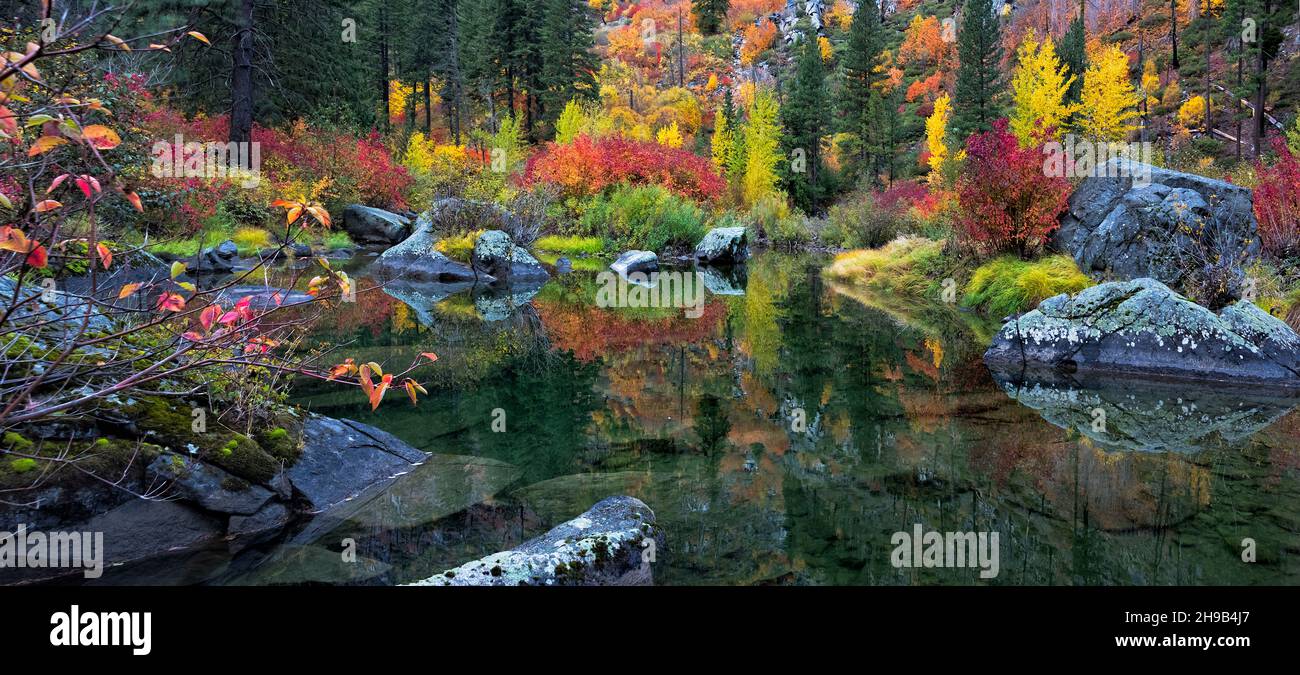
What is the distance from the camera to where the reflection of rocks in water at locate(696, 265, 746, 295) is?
53.3 ft

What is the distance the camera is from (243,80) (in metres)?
20.3

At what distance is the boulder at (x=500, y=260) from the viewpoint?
1827 centimetres

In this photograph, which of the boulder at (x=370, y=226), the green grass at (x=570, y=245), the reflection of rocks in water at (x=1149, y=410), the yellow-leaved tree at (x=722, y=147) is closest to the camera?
the reflection of rocks in water at (x=1149, y=410)

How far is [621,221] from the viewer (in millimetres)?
23219


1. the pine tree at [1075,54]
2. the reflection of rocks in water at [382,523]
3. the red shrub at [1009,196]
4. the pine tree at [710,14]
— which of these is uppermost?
the pine tree at [710,14]

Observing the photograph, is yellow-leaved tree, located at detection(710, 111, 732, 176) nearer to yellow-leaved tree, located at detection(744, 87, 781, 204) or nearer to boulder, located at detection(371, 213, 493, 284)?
yellow-leaved tree, located at detection(744, 87, 781, 204)

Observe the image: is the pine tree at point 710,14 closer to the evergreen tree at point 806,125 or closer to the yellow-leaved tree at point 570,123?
the evergreen tree at point 806,125

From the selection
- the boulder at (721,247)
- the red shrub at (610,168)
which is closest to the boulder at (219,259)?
the red shrub at (610,168)

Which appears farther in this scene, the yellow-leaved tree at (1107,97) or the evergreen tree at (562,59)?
the evergreen tree at (562,59)

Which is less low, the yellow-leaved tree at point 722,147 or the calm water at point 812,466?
the yellow-leaved tree at point 722,147

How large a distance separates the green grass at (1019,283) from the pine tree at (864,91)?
114ft

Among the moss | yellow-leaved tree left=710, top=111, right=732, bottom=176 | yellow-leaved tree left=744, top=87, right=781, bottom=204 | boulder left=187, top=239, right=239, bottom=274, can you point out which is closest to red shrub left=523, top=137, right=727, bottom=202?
yellow-leaved tree left=744, top=87, right=781, bottom=204
